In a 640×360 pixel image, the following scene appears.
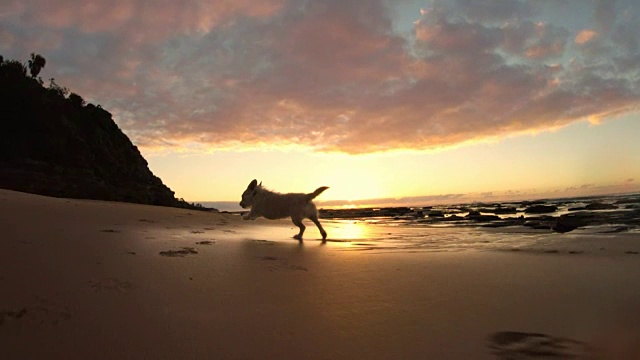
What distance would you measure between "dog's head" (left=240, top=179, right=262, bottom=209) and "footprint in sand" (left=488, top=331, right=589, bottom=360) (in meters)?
7.33

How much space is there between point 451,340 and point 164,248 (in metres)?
3.37

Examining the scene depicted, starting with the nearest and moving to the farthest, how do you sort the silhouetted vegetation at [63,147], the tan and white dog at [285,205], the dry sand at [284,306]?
the dry sand at [284,306]
the tan and white dog at [285,205]
the silhouetted vegetation at [63,147]

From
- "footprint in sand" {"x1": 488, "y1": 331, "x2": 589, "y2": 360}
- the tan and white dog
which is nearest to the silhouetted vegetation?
the tan and white dog

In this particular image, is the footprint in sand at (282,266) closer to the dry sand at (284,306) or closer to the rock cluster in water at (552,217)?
the dry sand at (284,306)

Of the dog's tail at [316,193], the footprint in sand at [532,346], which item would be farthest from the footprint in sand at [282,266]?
the dog's tail at [316,193]

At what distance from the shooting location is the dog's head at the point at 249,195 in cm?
897

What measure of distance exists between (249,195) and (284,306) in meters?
6.97

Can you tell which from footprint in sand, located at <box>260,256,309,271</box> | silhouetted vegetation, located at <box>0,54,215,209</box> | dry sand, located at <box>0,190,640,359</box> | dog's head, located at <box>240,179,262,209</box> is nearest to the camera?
dry sand, located at <box>0,190,640,359</box>

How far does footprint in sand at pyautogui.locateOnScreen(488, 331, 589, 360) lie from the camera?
1.84 metres

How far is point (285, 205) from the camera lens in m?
8.27

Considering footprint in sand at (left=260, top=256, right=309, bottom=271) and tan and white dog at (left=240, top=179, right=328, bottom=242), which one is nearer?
footprint in sand at (left=260, top=256, right=309, bottom=271)

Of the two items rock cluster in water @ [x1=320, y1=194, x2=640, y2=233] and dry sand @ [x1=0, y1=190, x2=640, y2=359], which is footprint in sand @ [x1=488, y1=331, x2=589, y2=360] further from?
→ rock cluster in water @ [x1=320, y1=194, x2=640, y2=233]

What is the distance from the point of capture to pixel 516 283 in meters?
3.40

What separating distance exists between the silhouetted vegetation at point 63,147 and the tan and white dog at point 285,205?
10.8 m
